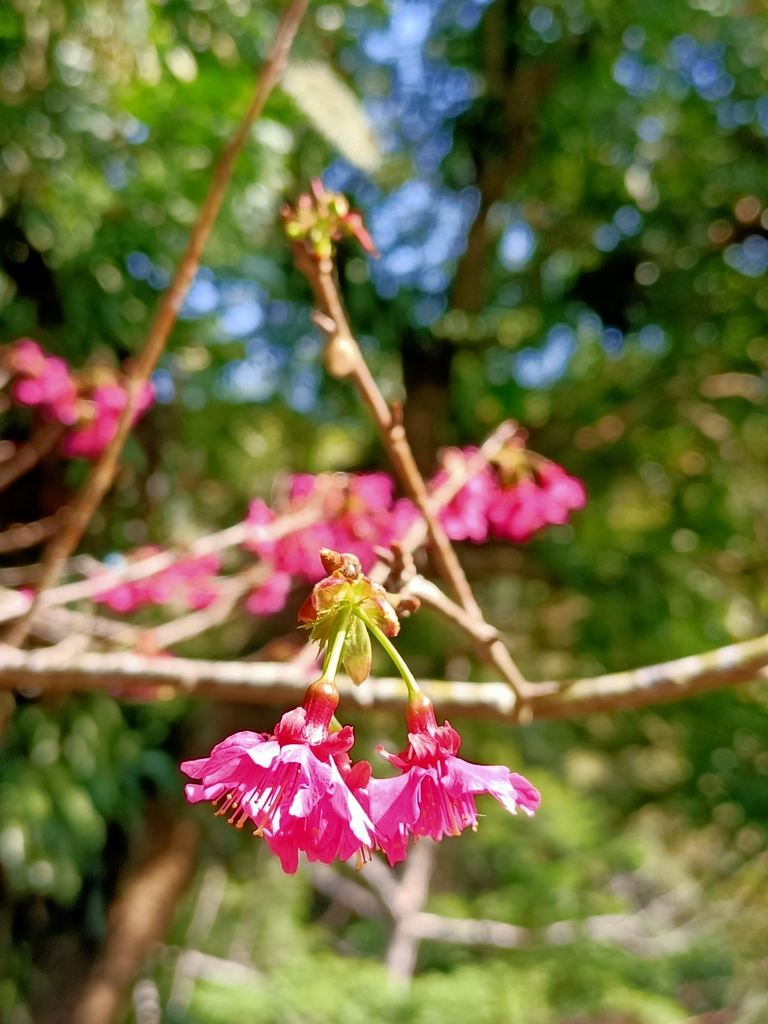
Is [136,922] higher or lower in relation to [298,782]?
lower

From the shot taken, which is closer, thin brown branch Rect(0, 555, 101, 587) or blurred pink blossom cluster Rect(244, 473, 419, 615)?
blurred pink blossom cluster Rect(244, 473, 419, 615)

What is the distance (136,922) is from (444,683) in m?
2.97

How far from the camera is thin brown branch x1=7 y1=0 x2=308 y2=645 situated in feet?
2.67

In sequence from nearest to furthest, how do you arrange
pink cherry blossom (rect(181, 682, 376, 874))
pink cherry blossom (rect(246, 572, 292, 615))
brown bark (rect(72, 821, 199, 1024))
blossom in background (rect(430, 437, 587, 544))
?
pink cherry blossom (rect(181, 682, 376, 874)), blossom in background (rect(430, 437, 587, 544)), pink cherry blossom (rect(246, 572, 292, 615)), brown bark (rect(72, 821, 199, 1024))

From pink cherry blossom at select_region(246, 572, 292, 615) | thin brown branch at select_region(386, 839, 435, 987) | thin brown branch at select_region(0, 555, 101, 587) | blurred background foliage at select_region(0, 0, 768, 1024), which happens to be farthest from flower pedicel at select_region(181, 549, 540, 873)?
thin brown branch at select_region(386, 839, 435, 987)

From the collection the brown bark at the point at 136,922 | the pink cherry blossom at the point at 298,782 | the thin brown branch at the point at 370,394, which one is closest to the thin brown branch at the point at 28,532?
the brown bark at the point at 136,922

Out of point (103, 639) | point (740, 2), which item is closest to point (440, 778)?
point (103, 639)

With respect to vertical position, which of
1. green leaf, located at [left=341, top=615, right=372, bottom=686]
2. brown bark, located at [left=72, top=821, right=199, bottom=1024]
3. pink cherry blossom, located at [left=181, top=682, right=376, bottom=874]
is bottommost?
brown bark, located at [left=72, top=821, right=199, bottom=1024]

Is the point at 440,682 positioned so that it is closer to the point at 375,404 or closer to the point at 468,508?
the point at 375,404

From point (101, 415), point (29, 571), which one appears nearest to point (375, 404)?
point (101, 415)

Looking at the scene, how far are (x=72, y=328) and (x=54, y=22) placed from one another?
970 mm

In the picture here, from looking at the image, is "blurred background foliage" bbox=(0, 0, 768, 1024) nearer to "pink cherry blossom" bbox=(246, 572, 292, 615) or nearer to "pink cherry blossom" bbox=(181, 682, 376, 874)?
"pink cherry blossom" bbox=(246, 572, 292, 615)

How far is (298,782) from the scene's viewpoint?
0.46m

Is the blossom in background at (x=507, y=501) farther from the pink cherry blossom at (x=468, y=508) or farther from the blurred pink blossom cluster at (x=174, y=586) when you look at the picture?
the blurred pink blossom cluster at (x=174, y=586)
